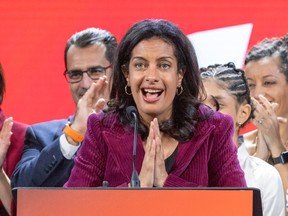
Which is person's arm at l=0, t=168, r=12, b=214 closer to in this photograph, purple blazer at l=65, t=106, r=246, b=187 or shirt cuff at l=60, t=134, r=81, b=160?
shirt cuff at l=60, t=134, r=81, b=160

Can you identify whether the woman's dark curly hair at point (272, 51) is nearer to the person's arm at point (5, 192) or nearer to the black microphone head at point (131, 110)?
the person's arm at point (5, 192)

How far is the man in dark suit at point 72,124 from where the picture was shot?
2674mm

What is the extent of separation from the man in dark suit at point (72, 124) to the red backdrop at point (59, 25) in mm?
400

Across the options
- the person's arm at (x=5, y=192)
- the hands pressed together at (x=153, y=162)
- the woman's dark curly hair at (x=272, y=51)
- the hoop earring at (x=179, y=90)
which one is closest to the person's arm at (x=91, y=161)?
the hands pressed together at (x=153, y=162)

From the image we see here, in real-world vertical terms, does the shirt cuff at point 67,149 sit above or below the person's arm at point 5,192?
above

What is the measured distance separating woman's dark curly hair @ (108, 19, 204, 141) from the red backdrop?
1243mm

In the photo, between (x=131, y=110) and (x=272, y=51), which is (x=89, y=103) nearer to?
(x=131, y=110)

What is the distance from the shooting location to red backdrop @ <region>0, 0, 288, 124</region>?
3.44m

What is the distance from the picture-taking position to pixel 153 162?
2055 mm

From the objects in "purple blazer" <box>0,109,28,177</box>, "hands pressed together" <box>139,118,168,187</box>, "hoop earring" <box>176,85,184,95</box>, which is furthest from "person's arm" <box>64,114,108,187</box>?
"purple blazer" <box>0,109,28,177</box>

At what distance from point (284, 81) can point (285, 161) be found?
40 centimetres

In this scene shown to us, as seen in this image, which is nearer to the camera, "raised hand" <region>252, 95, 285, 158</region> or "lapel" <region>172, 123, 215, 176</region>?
"lapel" <region>172, 123, 215, 176</region>

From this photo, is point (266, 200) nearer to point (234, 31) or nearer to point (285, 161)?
point (285, 161)

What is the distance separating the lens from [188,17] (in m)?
3.47
